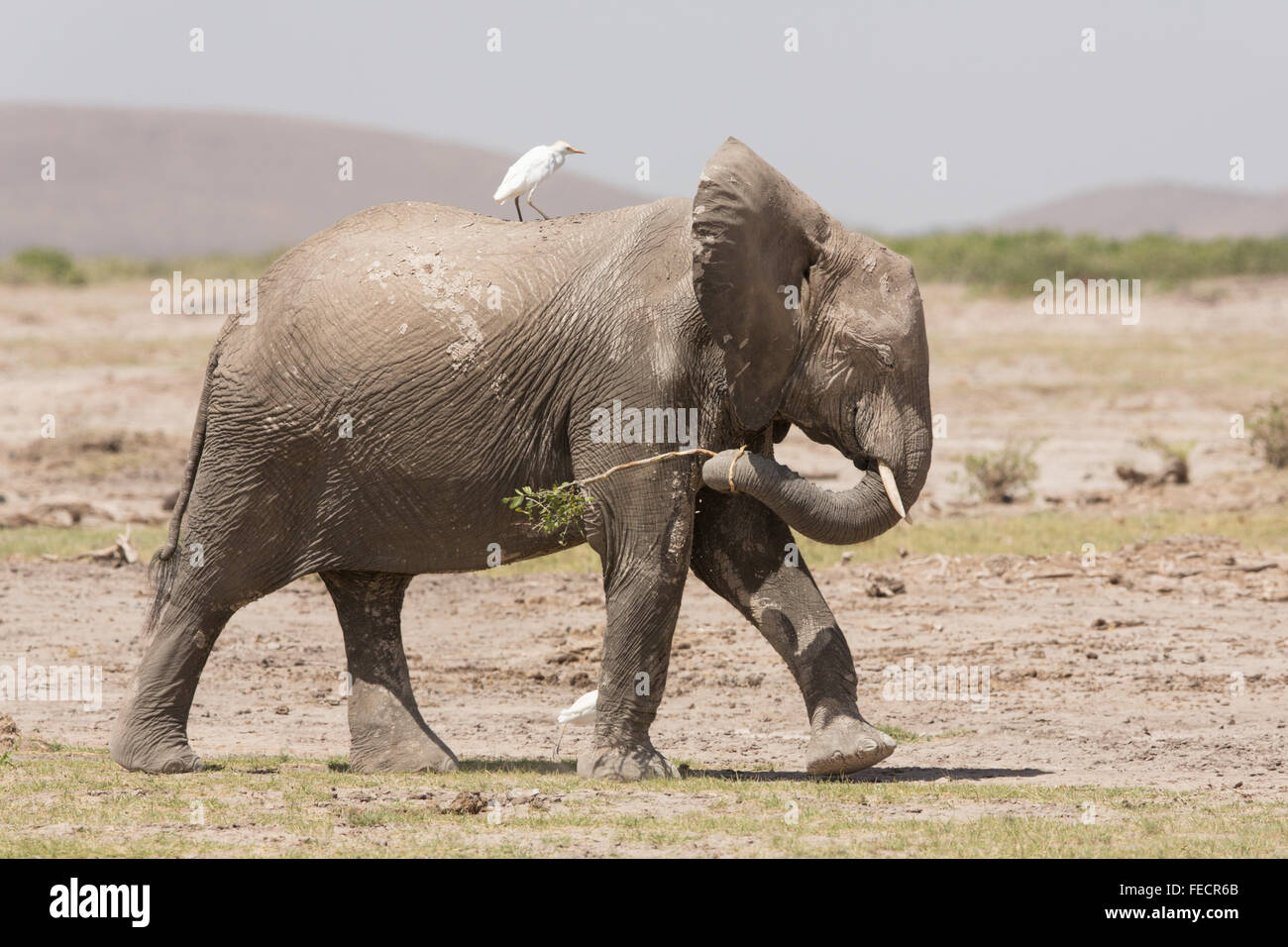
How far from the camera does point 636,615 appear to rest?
9.27m

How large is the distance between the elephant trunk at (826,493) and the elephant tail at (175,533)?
2.71m

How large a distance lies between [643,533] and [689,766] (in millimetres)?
1661

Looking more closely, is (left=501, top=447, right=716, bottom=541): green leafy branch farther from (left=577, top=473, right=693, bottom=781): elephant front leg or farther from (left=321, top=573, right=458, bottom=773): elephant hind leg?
(left=321, top=573, right=458, bottom=773): elephant hind leg

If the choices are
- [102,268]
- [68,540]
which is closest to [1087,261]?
[102,268]

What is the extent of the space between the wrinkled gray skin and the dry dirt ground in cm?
96

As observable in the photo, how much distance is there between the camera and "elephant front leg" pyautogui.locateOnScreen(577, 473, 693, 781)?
9219mm

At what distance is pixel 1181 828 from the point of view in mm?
8195

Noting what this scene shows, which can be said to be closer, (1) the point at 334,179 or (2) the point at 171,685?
(2) the point at 171,685

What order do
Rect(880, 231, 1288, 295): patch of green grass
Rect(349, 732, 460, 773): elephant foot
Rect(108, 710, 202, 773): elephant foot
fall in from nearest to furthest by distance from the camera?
Rect(108, 710, 202, 773): elephant foot
Rect(349, 732, 460, 773): elephant foot
Rect(880, 231, 1288, 295): patch of green grass

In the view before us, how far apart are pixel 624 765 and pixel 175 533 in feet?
8.93

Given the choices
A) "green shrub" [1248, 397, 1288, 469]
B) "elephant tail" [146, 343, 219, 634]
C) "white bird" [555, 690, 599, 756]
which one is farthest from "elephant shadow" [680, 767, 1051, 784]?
"green shrub" [1248, 397, 1288, 469]

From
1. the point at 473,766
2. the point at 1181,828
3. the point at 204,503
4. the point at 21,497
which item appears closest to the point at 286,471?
A: the point at 204,503

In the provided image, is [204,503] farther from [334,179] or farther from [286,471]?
Answer: [334,179]

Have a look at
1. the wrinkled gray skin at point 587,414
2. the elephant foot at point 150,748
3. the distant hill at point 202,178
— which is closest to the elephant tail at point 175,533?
the wrinkled gray skin at point 587,414
